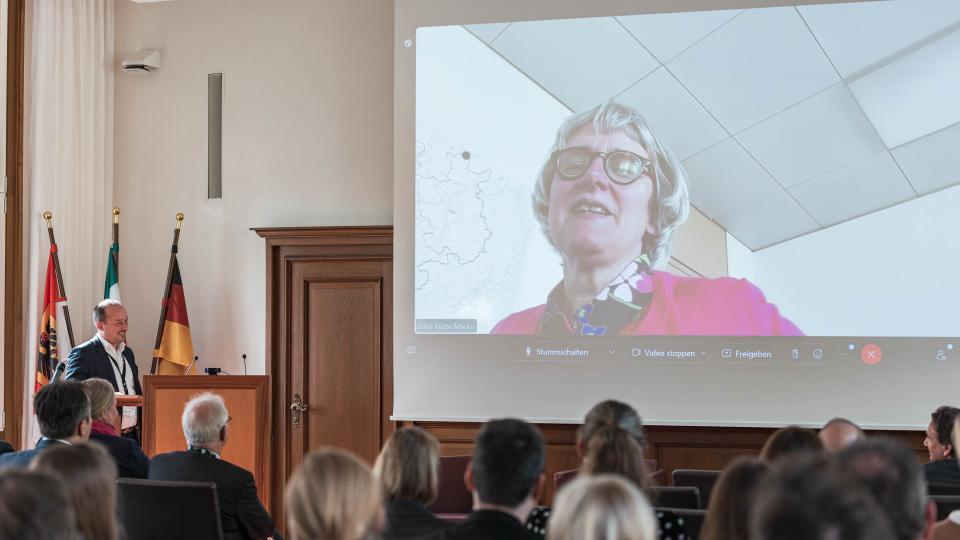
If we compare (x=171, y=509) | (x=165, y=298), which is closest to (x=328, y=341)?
(x=165, y=298)

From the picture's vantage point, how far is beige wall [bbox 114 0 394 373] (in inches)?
280

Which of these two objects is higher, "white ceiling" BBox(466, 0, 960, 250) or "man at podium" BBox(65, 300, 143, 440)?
"white ceiling" BBox(466, 0, 960, 250)

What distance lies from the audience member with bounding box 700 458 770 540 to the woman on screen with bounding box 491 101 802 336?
381 centimetres

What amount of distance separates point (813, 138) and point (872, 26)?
0.71 meters

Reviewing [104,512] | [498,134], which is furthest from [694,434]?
[104,512]

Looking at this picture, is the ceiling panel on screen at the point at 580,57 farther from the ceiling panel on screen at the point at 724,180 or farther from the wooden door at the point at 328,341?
the wooden door at the point at 328,341

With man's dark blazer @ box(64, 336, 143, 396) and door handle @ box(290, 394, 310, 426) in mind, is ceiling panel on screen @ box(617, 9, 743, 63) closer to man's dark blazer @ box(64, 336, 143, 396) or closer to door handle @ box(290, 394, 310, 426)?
door handle @ box(290, 394, 310, 426)

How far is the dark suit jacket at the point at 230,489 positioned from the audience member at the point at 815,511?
278cm

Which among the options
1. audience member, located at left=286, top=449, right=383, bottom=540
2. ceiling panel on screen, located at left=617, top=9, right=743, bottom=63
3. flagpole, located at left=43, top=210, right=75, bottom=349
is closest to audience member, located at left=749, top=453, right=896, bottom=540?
audience member, located at left=286, top=449, right=383, bottom=540

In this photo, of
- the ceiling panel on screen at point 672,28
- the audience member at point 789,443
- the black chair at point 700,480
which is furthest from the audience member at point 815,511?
the ceiling panel on screen at point 672,28

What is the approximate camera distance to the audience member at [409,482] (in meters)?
2.80

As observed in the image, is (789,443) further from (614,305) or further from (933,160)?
(933,160)

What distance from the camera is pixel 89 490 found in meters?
2.24

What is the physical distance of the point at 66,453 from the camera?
7.52 ft
